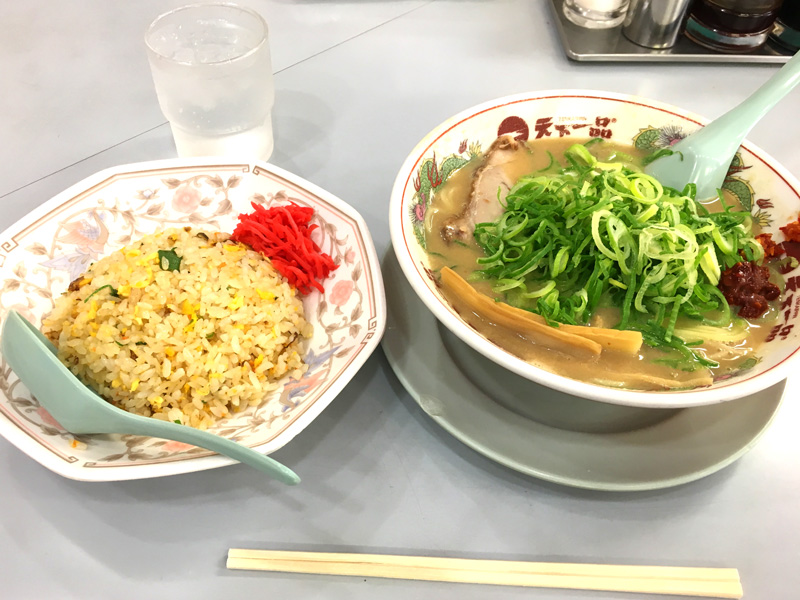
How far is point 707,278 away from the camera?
1.06m

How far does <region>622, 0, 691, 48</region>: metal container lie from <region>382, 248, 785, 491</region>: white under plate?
4.55ft

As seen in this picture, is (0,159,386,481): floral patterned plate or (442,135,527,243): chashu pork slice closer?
(0,159,386,481): floral patterned plate

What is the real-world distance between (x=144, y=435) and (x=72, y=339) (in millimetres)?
276

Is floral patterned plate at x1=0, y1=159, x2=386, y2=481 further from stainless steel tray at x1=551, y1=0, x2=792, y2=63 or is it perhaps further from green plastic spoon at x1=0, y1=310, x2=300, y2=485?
stainless steel tray at x1=551, y1=0, x2=792, y2=63

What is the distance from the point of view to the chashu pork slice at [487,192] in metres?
1.16

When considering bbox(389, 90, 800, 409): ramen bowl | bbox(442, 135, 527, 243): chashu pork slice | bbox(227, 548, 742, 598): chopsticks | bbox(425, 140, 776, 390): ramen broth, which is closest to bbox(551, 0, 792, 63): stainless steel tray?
bbox(389, 90, 800, 409): ramen bowl

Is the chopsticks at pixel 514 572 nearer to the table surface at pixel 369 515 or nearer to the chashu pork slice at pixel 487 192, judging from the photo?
the table surface at pixel 369 515

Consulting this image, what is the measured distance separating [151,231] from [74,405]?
52 cm

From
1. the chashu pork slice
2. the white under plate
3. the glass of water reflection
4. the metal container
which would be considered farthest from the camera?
the metal container

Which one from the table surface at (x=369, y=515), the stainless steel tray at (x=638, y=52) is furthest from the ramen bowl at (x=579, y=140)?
the stainless steel tray at (x=638, y=52)

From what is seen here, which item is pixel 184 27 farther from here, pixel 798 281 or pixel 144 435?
pixel 798 281

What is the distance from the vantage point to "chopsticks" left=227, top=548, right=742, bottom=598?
0.86 metres

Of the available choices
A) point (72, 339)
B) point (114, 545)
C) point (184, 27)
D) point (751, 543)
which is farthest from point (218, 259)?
point (751, 543)

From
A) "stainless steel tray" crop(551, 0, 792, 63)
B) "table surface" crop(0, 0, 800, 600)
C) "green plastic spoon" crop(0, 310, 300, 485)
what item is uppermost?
"stainless steel tray" crop(551, 0, 792, 63)
